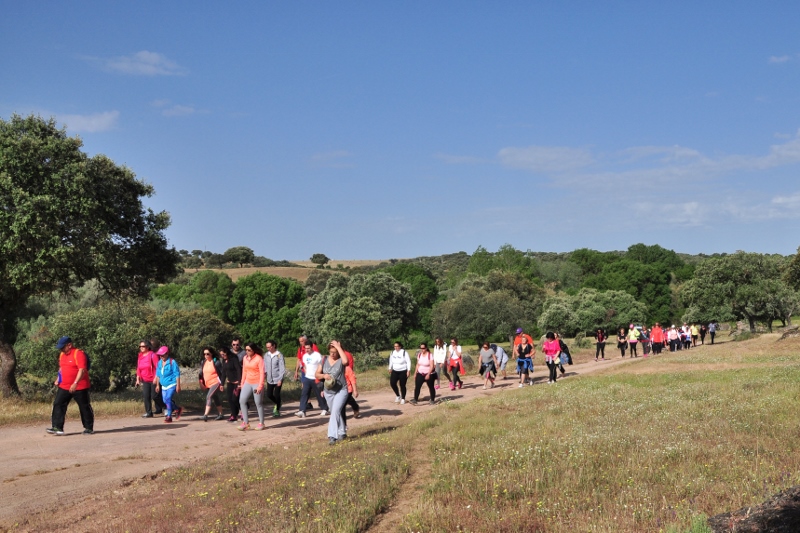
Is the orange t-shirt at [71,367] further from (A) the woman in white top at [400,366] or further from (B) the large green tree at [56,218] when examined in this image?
(A) the woman in white top at [400,366]

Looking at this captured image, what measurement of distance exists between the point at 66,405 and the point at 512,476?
9.89m

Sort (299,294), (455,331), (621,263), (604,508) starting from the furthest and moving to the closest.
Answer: (621,263) < (299,294) < (455,331) < (604,508)

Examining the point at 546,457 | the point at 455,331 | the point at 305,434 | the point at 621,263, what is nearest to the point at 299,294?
the point at 455,331

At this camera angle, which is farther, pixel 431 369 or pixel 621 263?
pixel 621 263

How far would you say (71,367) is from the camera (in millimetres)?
13805

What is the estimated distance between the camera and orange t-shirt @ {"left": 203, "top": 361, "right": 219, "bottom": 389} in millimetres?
16578

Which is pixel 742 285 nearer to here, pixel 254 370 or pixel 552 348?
pixel 552 348

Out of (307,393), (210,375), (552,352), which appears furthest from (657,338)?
(210,375)

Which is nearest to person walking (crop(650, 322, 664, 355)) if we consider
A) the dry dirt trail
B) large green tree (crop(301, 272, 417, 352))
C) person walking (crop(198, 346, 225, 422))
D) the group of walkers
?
the group of walkers

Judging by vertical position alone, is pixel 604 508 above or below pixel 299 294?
below

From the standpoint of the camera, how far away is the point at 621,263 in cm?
10044

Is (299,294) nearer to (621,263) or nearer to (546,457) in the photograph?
(621,263)

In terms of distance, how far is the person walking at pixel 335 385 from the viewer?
12.8m

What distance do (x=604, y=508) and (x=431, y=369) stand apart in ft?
39.1
